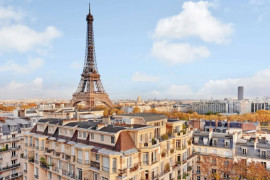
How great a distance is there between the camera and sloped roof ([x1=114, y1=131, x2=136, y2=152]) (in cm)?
2197

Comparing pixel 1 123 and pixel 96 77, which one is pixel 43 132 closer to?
pixel 1 123

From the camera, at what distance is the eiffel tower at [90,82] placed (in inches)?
3546

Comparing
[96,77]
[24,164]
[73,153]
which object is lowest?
[24,164]

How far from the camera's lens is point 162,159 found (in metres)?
26.9

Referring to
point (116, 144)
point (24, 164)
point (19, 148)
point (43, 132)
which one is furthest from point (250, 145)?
point (19, 148)

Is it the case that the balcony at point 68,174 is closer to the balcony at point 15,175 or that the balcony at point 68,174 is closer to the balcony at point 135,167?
the balcony at point 135,167

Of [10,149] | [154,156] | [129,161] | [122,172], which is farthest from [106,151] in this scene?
[10,149]

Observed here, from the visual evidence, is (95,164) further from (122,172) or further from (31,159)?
(31,159)

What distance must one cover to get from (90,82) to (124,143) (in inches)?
2850

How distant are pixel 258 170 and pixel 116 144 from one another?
19105 mm

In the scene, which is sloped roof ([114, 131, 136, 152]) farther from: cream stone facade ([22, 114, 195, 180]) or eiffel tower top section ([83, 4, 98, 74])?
eiffel tower top section ([83, 4, 98, 74])

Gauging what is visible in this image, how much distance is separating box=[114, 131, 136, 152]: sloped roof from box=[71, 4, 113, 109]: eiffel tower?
67.7m

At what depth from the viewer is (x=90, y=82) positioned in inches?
3597

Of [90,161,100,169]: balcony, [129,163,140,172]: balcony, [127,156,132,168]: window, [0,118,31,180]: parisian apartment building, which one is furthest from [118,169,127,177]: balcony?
[0,118,31,180]: parisian apartment building
